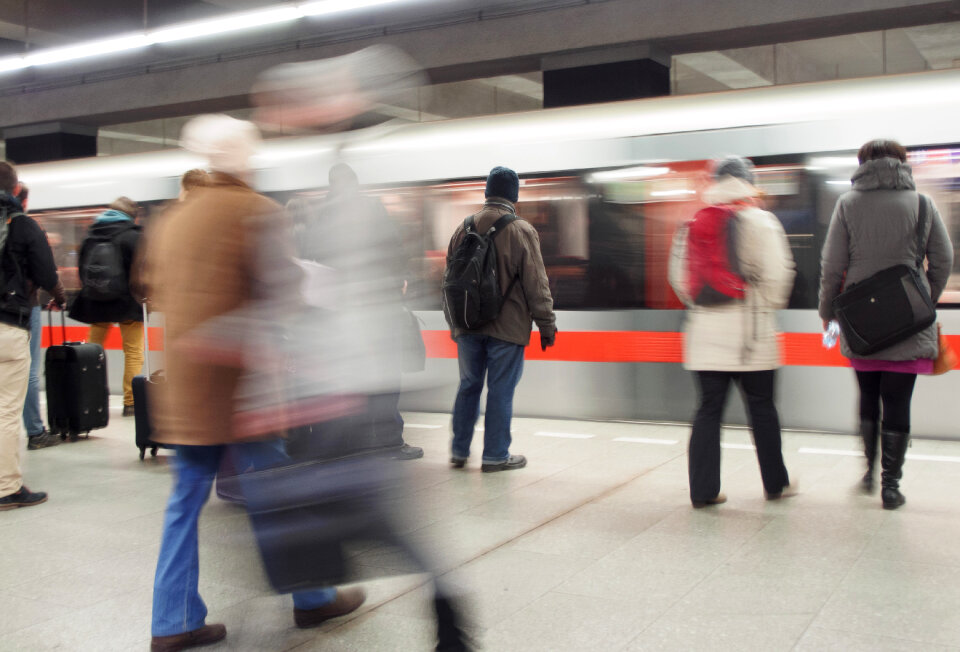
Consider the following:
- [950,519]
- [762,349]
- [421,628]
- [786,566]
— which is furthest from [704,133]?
[421,628]

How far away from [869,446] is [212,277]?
3635 millimetres

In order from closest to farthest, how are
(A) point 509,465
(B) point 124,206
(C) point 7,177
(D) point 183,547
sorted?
(D) point 183,547 < (C) point 7,177 < (A) point 509,465 < (B) point 124,206

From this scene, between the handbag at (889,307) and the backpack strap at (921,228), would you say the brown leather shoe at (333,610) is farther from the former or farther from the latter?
the backpack strap at (921,228)

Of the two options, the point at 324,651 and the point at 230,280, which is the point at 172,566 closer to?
the point at 324,651

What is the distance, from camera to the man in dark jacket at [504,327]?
17.6 feet

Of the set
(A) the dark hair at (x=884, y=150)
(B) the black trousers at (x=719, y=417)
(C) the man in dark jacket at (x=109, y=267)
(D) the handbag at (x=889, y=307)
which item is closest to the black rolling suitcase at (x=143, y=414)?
(C) the man in dark jacket at (x=109, y=267)

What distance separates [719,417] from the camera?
449cm

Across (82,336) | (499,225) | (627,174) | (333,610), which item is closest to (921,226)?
(499,225)

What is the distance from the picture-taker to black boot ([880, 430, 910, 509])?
4.50m

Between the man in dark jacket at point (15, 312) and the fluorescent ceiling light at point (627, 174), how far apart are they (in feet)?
12.7

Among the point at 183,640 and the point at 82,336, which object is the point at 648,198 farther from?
the point at 82,336

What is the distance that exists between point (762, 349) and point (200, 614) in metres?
2.75

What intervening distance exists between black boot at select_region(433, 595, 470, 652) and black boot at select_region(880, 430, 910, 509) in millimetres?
2965

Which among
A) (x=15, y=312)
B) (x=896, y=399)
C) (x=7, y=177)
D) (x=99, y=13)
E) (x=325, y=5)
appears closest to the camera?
(x=896, y=399)
